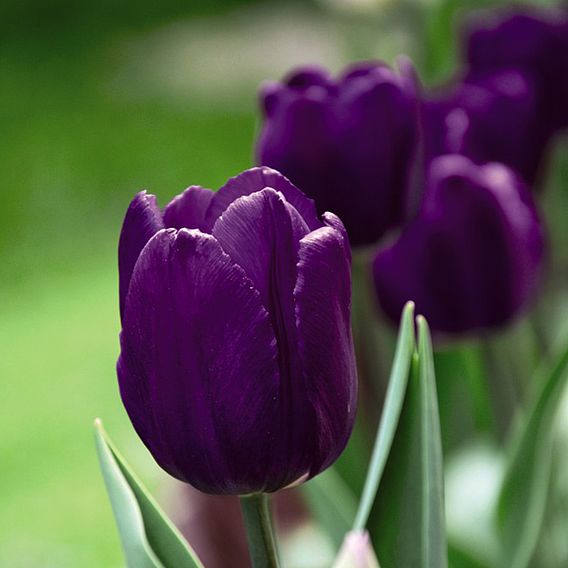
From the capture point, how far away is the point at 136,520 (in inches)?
16.1

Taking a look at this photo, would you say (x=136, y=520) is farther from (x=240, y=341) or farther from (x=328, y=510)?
(x=328, y=510)

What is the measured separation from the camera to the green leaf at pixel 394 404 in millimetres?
419

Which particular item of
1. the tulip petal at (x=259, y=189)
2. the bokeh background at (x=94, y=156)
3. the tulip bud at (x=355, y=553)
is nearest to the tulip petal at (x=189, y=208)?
the tulip petal at (x=259, y=189)

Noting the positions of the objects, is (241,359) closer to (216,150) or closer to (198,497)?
(198,497)

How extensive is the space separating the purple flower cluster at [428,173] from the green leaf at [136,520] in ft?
0.77

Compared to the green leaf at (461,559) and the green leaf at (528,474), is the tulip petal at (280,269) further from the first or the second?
the green leaf at (461,559)

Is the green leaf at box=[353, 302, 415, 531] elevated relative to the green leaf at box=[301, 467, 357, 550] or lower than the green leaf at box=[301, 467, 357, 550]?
elevated

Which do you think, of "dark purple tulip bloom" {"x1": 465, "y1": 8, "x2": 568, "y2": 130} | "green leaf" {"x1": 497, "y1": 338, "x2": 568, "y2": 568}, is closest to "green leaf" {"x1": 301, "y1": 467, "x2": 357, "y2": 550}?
"green leaf" {"x1": 497, "y1": 338, "x2": 568, "y2": 568}

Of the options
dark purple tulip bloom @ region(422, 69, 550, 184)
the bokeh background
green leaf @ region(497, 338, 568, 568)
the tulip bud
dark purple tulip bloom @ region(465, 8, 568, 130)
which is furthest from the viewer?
the bokeh background

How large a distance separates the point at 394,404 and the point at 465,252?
28 centimetres

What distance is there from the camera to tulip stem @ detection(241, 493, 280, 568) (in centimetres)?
40

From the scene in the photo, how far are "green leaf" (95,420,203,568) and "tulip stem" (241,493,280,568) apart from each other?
2 cm

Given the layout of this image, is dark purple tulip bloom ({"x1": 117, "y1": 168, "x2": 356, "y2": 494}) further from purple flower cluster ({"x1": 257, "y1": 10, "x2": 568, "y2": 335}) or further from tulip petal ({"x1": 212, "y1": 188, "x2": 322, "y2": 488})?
purple flower cluster ({"x1": 257, "y1": 10, "x2": 568, "y2": 335})

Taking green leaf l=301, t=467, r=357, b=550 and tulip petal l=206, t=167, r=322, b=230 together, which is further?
green leaf l=301, t=467, r=357, b=550
